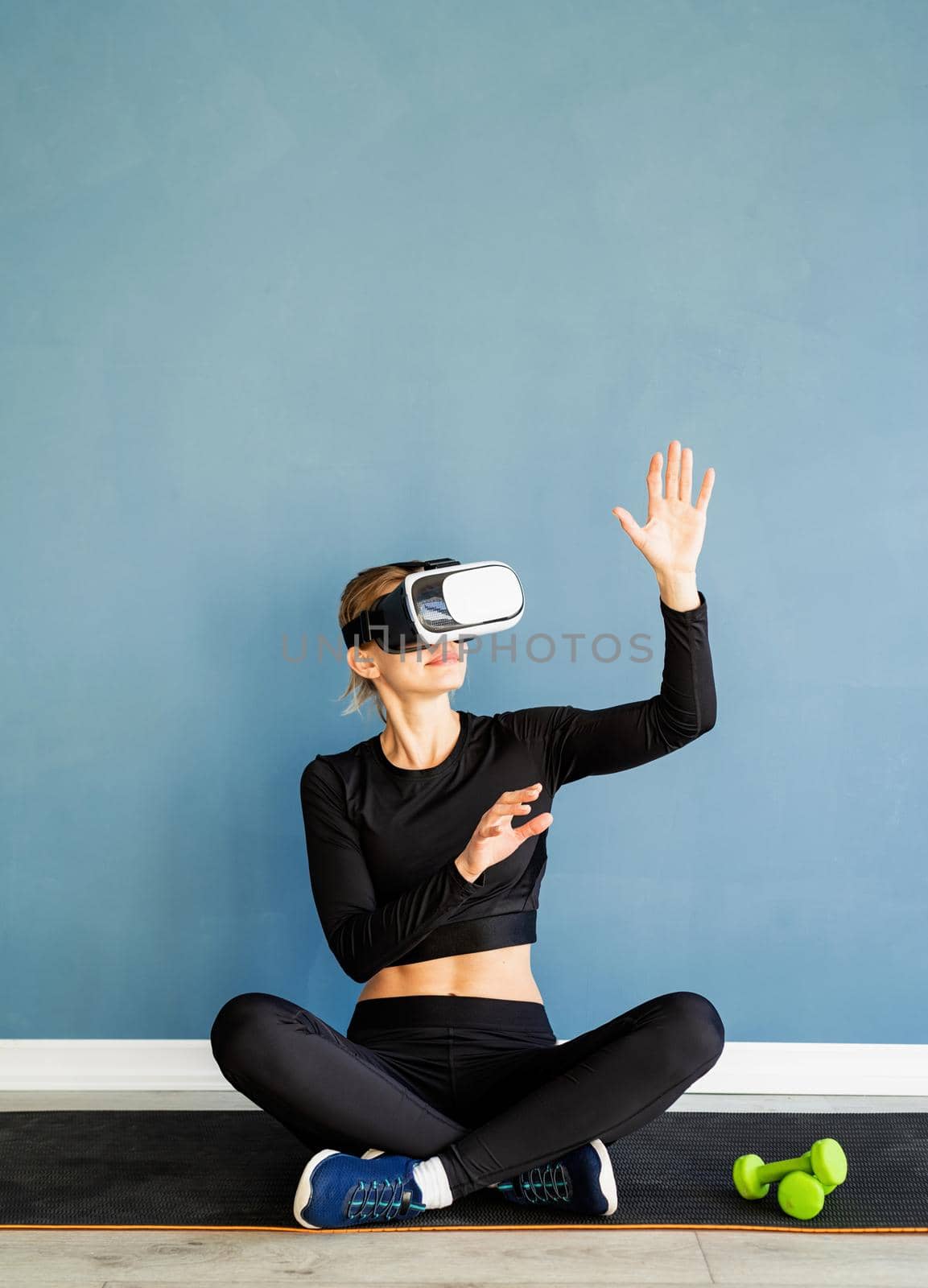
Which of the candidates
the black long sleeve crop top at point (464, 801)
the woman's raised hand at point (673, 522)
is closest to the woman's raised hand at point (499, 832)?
the black long sleeve crop top at point (464, 801)

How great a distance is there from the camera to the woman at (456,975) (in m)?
1.75

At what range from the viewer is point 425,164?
250 cm

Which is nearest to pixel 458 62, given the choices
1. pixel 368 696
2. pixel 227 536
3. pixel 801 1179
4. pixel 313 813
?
pixel 227 536

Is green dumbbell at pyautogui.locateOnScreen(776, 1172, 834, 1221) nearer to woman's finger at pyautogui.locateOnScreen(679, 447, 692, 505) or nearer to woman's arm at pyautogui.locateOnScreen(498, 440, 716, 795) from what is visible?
woman's arm at pyautogui.locateOnScreen(498, 440, 716, 795)

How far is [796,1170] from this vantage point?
1799 mm

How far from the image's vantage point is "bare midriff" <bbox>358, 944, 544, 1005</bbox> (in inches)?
79.0

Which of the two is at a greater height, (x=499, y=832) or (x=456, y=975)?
(x=499, y=832)

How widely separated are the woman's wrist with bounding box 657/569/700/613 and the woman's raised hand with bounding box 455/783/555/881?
406 mm

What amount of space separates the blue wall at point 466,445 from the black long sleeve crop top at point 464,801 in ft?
1.17

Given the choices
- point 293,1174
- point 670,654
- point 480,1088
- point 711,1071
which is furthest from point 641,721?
point 293,1174

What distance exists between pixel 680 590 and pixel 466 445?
795 millimetres

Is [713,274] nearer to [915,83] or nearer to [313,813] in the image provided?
[915,83]

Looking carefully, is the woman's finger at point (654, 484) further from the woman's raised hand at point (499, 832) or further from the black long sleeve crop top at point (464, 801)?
the woman's raised hand at point (499, 832)

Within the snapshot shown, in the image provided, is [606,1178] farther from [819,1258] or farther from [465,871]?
[465,871]
